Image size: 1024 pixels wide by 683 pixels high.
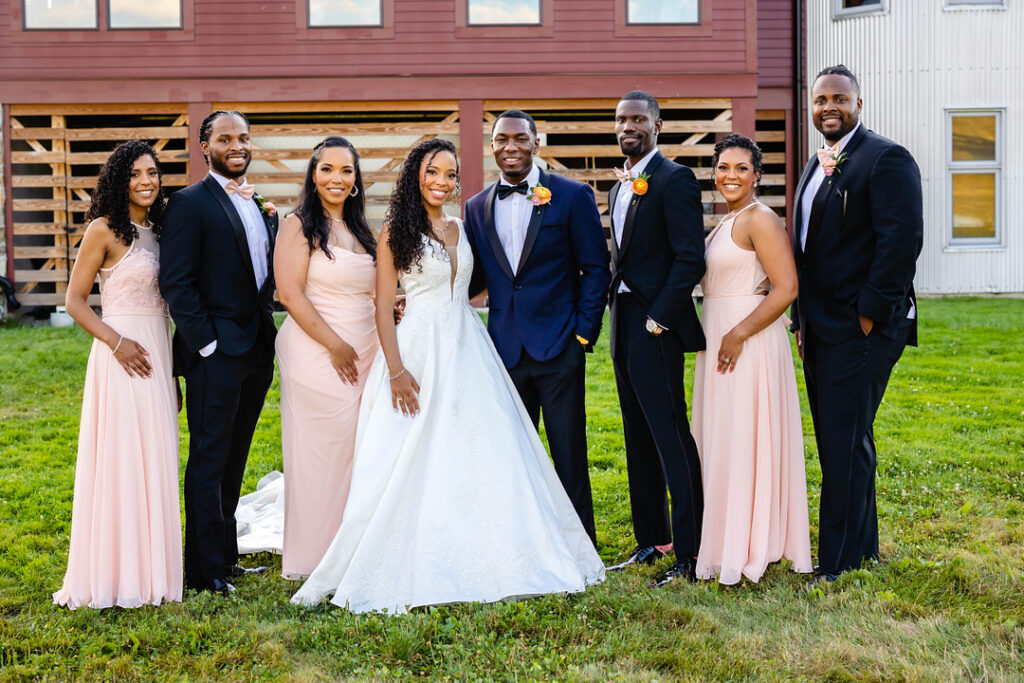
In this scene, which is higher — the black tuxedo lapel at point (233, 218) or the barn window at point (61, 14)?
the barn window at point (61, 14)

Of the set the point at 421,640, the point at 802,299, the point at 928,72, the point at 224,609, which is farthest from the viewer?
the point at 928,72

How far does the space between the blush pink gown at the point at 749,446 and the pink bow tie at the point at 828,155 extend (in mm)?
495

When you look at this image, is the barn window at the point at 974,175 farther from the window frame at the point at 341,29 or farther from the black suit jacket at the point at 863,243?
the black suit jacket at the point at 863,243

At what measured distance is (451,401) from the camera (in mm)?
4570

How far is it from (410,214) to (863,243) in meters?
2.10

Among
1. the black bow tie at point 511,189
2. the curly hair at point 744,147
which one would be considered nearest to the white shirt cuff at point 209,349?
the black bow tie at point 511,189

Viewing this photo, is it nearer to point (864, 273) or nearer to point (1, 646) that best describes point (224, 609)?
point (1, 646)

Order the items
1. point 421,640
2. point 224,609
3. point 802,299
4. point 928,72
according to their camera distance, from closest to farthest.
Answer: point 421,640, point 224,609, point 802,299, point 928,72

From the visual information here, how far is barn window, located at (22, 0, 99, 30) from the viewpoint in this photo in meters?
13.5

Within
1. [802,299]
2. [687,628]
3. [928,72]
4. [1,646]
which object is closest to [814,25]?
[928,72]

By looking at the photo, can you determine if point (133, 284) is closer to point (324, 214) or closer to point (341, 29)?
point (324, 214)

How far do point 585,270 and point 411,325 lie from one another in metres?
0.90

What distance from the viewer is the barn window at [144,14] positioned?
13.6 m

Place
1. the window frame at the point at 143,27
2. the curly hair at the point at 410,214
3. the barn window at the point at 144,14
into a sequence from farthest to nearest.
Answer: the barn window at the point at 144,14 → the window frame at the point at 143,27 → the curly hair at the point at 410,214
